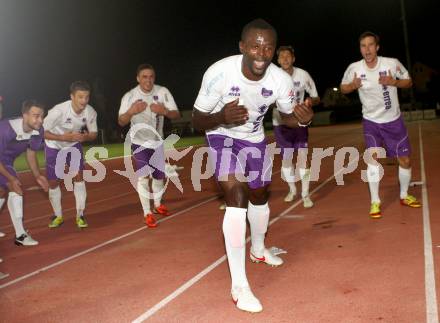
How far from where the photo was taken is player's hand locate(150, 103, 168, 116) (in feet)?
24.1

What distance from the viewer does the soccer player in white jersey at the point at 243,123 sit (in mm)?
4133

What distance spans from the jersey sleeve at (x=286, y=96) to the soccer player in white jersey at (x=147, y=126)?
3.05 metres

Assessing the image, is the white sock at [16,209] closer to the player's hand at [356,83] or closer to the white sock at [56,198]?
the white sock at [56,198]

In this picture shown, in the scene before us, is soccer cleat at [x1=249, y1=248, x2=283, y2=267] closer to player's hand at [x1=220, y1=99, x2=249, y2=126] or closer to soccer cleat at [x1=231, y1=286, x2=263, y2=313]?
soccer cleat at [x1=231, y1=286, x2=263, y2=313]

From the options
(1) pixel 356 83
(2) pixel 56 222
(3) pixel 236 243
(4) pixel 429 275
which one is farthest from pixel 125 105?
(4) pixel 429 275

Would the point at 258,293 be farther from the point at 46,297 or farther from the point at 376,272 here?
the point at 46,297

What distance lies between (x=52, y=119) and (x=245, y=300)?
191 inches

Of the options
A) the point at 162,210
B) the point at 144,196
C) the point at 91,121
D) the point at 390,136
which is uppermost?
the point at 91,121

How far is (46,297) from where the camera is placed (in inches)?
181

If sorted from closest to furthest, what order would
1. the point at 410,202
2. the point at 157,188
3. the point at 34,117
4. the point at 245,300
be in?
the point at 245,300 < the point at 34,117 < the point at 410,202 < the point at 157,188

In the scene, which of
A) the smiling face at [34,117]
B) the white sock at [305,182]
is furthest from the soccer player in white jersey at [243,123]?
the white sock at [305,182]

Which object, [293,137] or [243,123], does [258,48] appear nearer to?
[243,123]

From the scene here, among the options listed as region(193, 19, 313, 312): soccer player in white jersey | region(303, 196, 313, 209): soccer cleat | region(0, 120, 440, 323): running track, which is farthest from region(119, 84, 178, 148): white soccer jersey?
region(193, 19, 313, 312): soccer player in white jersey

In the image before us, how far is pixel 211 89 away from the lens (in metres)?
4.34
